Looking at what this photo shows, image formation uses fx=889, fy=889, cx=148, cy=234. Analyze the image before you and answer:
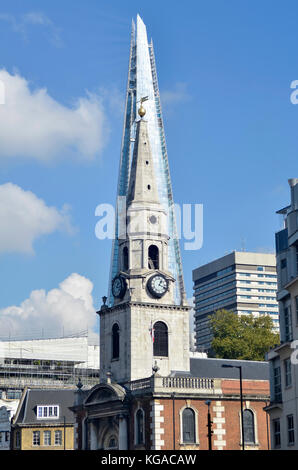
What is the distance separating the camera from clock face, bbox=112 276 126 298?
8656 centimetres

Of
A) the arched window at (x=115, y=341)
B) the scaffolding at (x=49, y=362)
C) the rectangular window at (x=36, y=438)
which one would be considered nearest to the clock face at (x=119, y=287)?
the arched window at (x=115, y=341)

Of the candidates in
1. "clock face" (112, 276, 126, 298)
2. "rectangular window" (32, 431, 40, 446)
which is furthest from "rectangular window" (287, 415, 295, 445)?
"rectangular window" (32, 431, 40, 446)

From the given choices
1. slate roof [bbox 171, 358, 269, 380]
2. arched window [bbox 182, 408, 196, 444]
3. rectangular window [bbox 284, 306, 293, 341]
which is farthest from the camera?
slate roof [bbox 171, 358, 269, 380]

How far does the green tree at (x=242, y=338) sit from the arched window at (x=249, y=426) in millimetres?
28881

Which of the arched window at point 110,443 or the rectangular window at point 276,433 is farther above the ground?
the arched window at point 110,443

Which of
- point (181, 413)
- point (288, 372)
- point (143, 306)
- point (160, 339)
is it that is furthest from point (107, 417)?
point (288, 372)

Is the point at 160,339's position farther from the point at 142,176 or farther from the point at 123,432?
the point at 142,176

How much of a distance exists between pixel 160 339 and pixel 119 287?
6742mm

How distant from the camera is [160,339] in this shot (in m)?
84.6

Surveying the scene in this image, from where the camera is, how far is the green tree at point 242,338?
Result: 364 ft

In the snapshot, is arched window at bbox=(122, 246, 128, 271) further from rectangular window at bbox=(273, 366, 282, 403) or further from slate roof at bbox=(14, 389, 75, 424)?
rectangular window at bbox=(273, 366, 282, 403)

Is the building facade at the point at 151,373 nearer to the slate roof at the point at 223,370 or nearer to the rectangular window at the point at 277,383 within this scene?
the slate roof at the point at 223,370

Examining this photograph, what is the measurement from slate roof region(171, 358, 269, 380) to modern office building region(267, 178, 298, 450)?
2465 centimetres

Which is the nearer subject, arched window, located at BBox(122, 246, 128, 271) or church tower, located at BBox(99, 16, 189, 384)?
church tower, located at BBox(99, 16, 189, 384)
